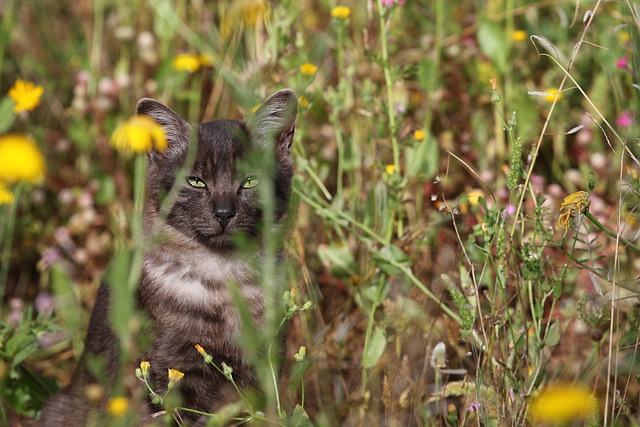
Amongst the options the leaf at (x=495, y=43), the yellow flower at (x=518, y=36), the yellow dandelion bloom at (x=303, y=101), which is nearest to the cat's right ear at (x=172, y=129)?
the yellow dandelion bloom at (x=303, y=101)

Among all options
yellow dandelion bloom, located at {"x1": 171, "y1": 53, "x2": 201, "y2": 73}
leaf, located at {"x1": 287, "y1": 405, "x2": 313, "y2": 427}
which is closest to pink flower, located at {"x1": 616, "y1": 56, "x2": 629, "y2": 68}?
yellow dandelion bloom, located at {"x1": 171, "y1": 53, "x2": 201, "y2": 73}

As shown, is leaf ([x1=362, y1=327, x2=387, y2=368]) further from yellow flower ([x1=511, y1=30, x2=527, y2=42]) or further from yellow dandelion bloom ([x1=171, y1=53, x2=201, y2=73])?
yellow flower ([x1=511, y1=30, x2=527, y2=42])

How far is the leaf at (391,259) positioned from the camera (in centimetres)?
248

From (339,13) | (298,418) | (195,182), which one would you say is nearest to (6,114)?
(195,182)

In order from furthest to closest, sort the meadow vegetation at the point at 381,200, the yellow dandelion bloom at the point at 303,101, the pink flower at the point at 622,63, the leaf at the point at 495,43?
the leaf at the point at 495,43, the pink flower at the point at 622,63, the yellow dandelion bloom at the point at 303,101, the meadow vegetation at the point at 381,200

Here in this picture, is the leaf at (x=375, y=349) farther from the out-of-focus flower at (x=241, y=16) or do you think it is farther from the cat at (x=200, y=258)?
the out-of-focus flower at (x=241, y=16)

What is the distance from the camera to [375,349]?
2492 mm

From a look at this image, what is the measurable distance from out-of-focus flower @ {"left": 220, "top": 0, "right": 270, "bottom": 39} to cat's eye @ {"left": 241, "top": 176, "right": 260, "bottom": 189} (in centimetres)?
108

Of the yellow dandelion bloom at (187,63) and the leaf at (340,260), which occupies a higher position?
the yellow dandelion bloom at (187,63)

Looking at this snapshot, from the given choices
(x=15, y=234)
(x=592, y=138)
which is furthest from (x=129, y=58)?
(x=592, y=138)

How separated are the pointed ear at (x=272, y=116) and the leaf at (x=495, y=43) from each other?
3.37 ft

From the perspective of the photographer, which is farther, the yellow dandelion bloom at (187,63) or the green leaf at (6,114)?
the yellow dandelion bloom at (187,63)

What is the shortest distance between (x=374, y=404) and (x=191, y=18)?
2325 mm

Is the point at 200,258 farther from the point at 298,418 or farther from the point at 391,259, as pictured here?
the point at 298,418
